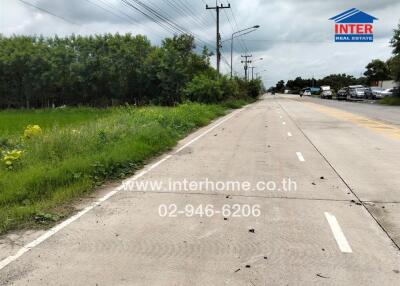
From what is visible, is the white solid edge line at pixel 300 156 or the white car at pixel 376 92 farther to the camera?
the white car at pixel 376 92

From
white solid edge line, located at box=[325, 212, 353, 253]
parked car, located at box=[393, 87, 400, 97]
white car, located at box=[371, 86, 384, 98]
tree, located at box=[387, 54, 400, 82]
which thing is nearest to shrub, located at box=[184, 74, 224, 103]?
tree, located at box=[387, 54, 400, 82]

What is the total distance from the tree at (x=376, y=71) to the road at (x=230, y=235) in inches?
4858

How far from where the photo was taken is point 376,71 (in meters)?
131

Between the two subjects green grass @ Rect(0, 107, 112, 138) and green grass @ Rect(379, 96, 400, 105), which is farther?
green grass @ Rect(379, 96, 400, 105)

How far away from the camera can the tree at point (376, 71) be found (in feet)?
414

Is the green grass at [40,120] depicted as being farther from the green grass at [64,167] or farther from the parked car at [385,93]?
the parked car at [385,93]

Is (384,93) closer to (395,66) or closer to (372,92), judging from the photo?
(372,92)

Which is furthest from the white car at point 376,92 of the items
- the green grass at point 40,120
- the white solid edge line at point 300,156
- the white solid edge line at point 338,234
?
the white solid edge line at point 338,234

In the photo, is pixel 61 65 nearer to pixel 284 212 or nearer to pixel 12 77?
pixel 12 77

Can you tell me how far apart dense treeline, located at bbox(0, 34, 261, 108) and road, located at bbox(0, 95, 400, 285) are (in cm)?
4950

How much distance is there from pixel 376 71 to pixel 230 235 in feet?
441

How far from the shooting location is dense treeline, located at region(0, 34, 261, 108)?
199 ft

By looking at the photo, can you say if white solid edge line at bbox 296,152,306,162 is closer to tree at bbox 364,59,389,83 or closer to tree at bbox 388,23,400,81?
tree at bbox 388,23,400,81

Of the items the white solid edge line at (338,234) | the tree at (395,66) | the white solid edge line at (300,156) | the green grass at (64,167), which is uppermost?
the tree at (395,66)
